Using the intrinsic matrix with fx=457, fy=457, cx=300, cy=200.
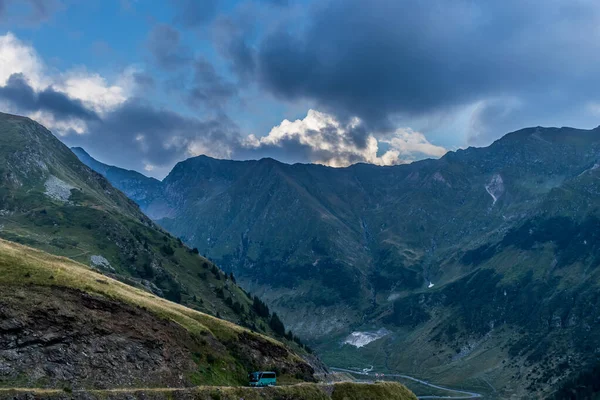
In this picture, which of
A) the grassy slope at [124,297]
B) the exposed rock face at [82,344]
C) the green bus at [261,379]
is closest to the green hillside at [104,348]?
the exposed rock face at [82,344]

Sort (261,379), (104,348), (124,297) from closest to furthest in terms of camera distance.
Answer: (104,348) < (124,297) < (261,379)

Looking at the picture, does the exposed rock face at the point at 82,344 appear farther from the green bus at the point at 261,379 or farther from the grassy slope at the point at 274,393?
the green bus at the point at 261,379

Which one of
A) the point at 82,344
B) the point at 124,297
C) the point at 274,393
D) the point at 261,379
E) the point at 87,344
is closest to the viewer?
the point at 82,344

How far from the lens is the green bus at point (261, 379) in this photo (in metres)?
69.1

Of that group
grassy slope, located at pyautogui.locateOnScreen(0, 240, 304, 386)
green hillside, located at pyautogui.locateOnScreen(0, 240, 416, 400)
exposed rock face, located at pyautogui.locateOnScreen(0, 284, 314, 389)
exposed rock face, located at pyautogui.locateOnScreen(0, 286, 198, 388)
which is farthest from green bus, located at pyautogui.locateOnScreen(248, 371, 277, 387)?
exposed rock face, located at pyautogui.locateOnScreen(0, 286, 198, 388)

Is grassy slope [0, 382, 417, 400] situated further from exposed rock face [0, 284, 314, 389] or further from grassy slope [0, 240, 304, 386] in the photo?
grassy slope [0, 240, 304, 386]

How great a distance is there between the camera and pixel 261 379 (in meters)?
69.8

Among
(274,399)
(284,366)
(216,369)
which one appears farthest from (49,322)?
(284,366)

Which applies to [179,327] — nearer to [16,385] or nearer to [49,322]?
[49,322]

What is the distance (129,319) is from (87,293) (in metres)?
6.64

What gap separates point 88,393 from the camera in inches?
1714

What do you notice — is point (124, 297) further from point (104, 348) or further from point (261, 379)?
point (261, 379)

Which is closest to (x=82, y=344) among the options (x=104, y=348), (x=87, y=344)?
(x=87, y=344)

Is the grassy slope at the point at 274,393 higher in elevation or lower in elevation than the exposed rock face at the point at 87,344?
lower
